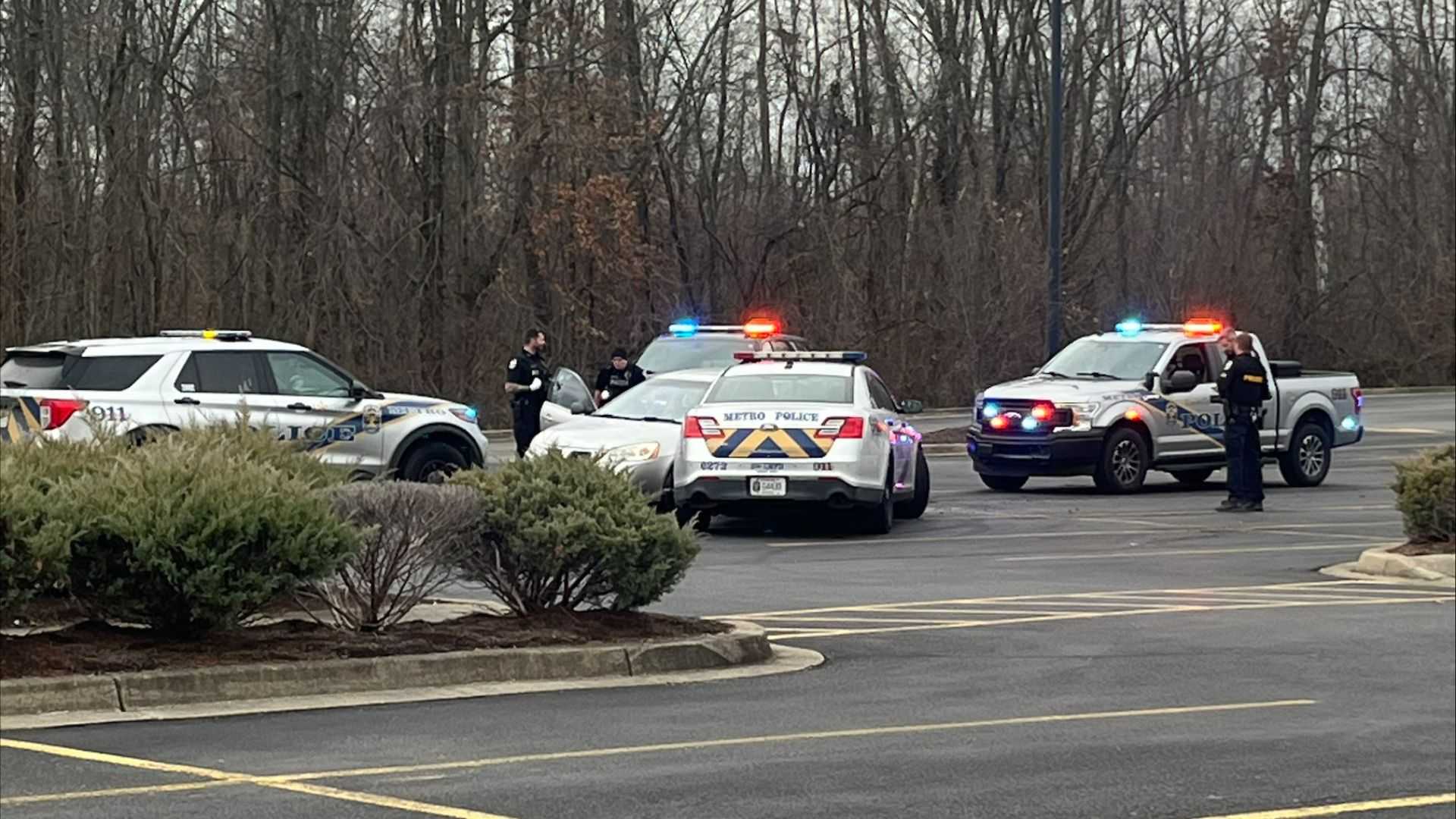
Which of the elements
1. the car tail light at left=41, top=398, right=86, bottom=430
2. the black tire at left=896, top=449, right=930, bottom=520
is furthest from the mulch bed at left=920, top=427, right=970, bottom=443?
the car tail light at left=41, top=398, right=86, bottom=430

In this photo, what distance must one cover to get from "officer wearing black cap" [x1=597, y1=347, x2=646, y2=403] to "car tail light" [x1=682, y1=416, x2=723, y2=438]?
19.8 feet

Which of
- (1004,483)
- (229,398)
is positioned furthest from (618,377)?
(229,398)

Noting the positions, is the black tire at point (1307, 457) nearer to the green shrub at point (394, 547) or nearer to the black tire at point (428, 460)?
the black tire at point (428, 460)

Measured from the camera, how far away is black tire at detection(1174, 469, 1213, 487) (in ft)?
84.6

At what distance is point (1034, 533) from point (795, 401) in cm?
251

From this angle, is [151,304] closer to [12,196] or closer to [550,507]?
[12,196]

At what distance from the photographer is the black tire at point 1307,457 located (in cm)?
2544

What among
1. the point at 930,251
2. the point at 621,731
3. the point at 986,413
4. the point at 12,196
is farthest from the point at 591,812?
the point at 930,251

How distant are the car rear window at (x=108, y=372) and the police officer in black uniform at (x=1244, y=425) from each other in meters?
10.5

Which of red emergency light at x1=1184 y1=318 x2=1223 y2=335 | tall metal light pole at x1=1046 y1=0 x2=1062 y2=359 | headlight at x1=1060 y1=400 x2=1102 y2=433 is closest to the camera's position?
headlight at x1=1060 y1=400 x2=1102 y2=433

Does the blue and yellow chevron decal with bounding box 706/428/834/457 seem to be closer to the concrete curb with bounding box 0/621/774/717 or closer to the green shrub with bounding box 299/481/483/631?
the concrete curb with bounding box 0/621/774/717

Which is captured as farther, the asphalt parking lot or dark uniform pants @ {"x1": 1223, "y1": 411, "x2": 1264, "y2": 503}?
dark uniform pants @ {"x1": 1223, "y1": 411, "x2": 1264, "y2": 503}

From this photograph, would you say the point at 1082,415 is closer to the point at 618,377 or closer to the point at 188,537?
the point at 618,377

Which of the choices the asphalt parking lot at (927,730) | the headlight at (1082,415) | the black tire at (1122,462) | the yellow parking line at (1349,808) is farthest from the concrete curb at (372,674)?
the black tire at (1122,462)
